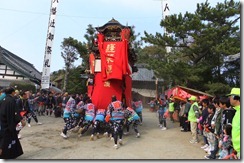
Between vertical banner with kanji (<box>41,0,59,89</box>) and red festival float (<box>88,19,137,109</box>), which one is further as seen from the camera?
vertical banner with kanji (<box>41,0,59,89</box>)

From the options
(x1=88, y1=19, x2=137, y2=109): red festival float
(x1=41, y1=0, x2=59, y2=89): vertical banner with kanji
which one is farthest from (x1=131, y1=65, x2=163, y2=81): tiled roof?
(x1=88, y1=19, x2=137, y2=109): red festival float

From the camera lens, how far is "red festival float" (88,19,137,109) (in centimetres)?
1147

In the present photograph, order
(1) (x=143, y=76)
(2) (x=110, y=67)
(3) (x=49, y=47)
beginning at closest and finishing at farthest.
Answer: (2) (x=110, y=67) → (3) (x=49, y=47) → (1) (x=143, y=76)

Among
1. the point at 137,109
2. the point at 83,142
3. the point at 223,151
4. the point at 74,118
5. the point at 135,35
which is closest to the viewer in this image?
the point at 223,151

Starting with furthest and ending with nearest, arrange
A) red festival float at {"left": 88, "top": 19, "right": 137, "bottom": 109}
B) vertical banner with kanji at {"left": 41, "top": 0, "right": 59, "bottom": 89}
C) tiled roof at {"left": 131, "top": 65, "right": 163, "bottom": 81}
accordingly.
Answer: tiled roof at {"left": 131, "top": 65, "right": 163, "bottom": 81}
vertical banner with kanji at {"left": 41, "top": 0, "right": 59, "bottom": 89}
red festival float at {"left": 88, "top": 19, "right": 137, "bottom": 109}

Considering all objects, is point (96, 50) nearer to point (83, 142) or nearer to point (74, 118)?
point (74, 118)

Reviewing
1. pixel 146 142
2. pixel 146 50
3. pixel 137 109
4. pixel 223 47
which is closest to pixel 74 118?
pixel 146 142

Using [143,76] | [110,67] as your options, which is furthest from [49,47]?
[143,76]

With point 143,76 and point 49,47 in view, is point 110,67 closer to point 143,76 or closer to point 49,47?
point 49,47

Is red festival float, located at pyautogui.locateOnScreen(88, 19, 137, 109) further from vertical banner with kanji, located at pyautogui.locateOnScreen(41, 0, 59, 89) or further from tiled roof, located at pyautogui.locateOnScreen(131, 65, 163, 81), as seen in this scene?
tiled roof, located at pyautogui.locateOnScreen(131, 65, 163, 81)

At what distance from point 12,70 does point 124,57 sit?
1805 cm

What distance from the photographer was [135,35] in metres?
29.3

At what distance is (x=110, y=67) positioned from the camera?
11492 millimetres

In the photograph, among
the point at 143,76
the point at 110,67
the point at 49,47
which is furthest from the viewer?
the point at 143,76
